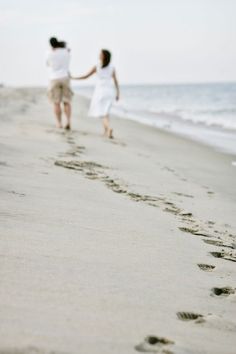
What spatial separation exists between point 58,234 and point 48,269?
0.49 m

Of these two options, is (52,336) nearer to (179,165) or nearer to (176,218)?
(176,218)

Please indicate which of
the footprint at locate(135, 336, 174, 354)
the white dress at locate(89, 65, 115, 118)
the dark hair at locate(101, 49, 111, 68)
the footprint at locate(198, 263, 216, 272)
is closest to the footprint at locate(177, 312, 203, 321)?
the footprint at locate(135, 336, 174, 354)

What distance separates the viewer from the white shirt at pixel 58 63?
8.30 m

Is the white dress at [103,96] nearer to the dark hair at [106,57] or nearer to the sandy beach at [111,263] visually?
the dark hair at [106,57]

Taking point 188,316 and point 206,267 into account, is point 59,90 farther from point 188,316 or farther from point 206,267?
point 188,316

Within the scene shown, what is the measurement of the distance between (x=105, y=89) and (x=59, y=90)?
865 mm

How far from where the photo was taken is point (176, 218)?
10.9ft

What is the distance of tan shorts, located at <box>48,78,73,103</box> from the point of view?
8.52m

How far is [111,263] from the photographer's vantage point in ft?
7.24

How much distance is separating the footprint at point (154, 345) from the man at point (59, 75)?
7.04 metres

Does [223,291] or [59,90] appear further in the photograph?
[59,90]

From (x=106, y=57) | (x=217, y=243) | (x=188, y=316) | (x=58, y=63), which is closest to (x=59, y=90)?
(x=58, y=63)

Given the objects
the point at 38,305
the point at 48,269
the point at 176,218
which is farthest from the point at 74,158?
the point at 38,305

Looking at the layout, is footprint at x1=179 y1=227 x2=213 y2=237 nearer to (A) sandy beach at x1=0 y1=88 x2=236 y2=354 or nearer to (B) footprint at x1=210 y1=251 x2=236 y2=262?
(A) sandy beach at x1=0 y1=88 x2=236 y2=354
